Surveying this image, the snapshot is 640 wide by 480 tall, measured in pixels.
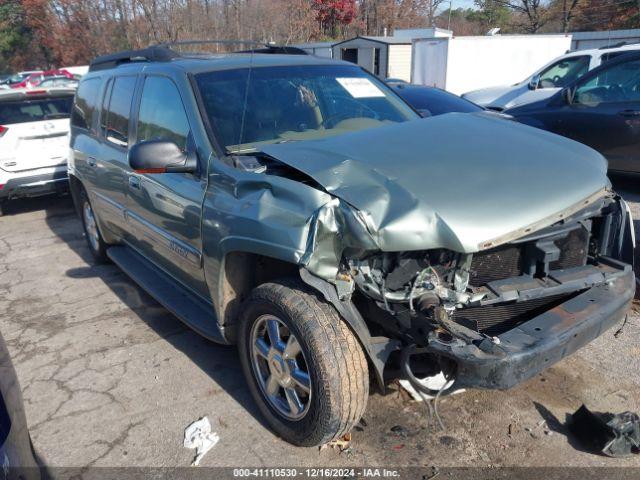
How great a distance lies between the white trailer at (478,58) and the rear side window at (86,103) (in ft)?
50.8

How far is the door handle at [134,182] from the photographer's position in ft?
12.9

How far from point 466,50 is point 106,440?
1891 cm

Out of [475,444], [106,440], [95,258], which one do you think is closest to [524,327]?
[475,444]

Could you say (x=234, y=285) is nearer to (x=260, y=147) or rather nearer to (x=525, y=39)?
(x=260, y=147)

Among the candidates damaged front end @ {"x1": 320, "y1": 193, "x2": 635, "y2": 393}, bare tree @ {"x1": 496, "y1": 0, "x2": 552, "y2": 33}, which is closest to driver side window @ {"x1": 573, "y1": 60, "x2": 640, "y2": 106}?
damaged front end @ {"x1": 320, "y1": 193, "x2": 635, "y2": 393}

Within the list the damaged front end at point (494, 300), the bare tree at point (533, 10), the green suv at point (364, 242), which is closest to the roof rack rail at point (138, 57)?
the green suv at point (364, 242)

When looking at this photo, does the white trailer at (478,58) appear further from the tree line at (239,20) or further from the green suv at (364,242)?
the green suv at (364,242)

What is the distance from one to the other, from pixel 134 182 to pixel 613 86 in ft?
19.5

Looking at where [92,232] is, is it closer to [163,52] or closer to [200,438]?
[163,52]

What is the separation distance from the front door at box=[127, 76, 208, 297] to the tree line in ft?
50.9

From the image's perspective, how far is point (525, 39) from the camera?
66.8ft

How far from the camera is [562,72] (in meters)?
10.4

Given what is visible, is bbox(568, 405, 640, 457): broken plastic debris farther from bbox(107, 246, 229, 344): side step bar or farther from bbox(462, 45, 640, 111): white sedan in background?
bbox(462, 45, 640, 111): white sedan in background

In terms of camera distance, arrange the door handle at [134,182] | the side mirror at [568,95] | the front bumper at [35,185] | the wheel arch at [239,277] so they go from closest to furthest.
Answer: the wheel arch at [239,277]
the door handle at [134,182]
the side mirror at [568,95]
the front bumper at [35,185]
